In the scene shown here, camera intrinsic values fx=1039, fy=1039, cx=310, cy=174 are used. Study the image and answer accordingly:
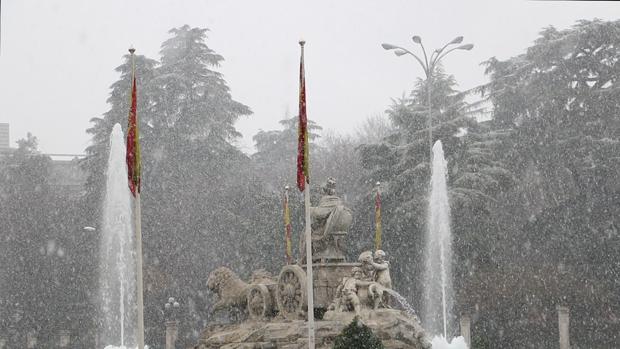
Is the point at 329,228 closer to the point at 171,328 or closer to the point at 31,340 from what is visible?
the point at 171,328

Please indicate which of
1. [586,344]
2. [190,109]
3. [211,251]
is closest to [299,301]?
[586,344]

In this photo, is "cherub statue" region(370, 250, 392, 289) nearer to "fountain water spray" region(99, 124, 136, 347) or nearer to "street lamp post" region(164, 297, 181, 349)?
"fountain water spray" region(99, 124, 136, 347)

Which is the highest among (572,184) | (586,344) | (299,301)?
(572,184)

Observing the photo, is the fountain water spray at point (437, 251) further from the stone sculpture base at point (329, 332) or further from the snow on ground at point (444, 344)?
the stone sculpture base at point (329, 332)

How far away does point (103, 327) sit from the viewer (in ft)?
130

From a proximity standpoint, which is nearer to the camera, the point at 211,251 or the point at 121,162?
the point at 121,162

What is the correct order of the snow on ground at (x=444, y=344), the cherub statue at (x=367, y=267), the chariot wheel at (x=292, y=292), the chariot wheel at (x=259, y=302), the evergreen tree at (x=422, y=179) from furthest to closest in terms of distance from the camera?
the evergreen tree at (x=422, y=179) < the chariot wheel at (x=259, y=302) < the snow on ground at (x=444, y=344) < the chariot wheel at (x=292, y=292) < the cherub statue at (x=367, y=267)

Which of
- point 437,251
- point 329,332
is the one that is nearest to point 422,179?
point 437,251

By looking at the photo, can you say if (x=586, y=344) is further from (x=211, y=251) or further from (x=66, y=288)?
(x=66, y=288)

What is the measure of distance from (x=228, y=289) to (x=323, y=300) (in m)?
2.88

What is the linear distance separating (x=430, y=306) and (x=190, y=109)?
13.0 m

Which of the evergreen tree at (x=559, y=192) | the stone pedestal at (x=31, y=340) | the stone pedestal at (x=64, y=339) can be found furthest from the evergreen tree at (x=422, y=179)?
the stone pedestal at (x=31, y=340)

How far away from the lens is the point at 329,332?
18.8 meters

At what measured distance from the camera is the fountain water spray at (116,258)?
3244 cm
